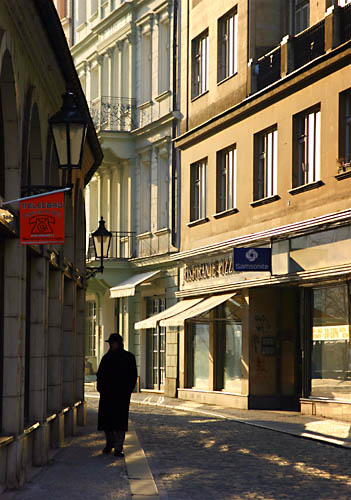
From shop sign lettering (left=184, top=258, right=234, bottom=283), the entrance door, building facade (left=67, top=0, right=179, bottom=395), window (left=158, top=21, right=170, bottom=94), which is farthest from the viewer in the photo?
window (left=158, top=21, right=170, bottom=94)

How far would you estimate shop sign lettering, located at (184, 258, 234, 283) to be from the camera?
29234 millimetres

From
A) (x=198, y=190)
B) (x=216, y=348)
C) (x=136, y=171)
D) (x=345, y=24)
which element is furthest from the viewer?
(x=136, y=171)

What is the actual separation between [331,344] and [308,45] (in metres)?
6.33

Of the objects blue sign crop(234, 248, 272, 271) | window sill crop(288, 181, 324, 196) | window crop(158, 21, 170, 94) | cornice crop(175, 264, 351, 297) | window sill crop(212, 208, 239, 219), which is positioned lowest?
cornice crop(175, 264, 351, 297)

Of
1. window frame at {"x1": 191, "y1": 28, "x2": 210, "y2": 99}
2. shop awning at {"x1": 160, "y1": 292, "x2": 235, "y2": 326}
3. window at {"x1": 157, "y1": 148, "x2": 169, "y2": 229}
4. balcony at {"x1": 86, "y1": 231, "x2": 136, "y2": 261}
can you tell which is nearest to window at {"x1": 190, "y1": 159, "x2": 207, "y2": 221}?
window frame at {"x1": 191, "y1": 28, "x2": 210, "y2": 99}

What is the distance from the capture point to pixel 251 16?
2855cm

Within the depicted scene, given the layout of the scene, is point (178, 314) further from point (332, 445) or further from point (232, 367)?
point (332, 445)

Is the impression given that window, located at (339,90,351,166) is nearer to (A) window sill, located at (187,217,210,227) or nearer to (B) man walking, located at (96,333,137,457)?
(B) man walking, located at (96,333,137,457)

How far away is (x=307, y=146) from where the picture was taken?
24.8 m

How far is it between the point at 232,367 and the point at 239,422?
6331 millimetres

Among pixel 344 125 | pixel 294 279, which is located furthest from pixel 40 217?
pixel 294 279

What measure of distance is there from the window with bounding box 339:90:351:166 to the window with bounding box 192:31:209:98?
9656 mm

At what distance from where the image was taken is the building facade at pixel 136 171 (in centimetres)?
3619

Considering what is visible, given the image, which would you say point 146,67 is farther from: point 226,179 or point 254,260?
point 254,260
